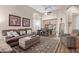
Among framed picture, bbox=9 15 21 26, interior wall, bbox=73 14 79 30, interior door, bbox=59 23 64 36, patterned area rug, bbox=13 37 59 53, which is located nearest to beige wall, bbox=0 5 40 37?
framed picture, bbox=9 15 21 26

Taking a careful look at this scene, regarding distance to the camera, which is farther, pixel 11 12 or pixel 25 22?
pixel 25 22

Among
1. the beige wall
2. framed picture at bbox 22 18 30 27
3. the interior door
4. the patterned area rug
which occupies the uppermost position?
the beige wall

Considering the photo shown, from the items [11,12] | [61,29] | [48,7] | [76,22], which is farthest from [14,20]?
[76,22]

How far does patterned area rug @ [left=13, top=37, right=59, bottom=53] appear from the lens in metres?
2.35

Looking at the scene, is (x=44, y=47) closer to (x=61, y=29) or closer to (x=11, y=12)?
(x=61, y=29)

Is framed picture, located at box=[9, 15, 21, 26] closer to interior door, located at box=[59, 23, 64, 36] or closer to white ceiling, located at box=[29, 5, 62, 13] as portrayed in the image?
white ceiling, located at box=[29, 5, 62, 13]

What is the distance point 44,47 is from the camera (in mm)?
2379

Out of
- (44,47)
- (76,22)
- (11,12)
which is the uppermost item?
(11,12)

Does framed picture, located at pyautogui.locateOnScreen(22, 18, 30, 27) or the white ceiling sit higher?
the white ceiling

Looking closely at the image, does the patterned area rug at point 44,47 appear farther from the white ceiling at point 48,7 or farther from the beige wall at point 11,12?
the white ceiling at point 48,7

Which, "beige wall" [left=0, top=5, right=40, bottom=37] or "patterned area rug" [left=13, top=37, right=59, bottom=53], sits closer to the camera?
"beige wall" [left=0, top=5, right=40, bottom=37]

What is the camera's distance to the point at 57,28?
2.48m
